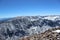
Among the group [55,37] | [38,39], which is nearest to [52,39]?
[55,37]

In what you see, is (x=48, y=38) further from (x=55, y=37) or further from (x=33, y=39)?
(x=33, y=39)

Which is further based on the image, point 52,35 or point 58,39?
point 52,35

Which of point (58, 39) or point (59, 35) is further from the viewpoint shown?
point (59, 35)

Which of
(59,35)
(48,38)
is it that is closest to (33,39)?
(48,38)

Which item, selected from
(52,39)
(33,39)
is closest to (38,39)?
(33,39)

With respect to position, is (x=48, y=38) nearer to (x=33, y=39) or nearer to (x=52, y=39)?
(x=52, y=39)

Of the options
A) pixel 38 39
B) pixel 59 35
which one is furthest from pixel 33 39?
pixel 59 35
